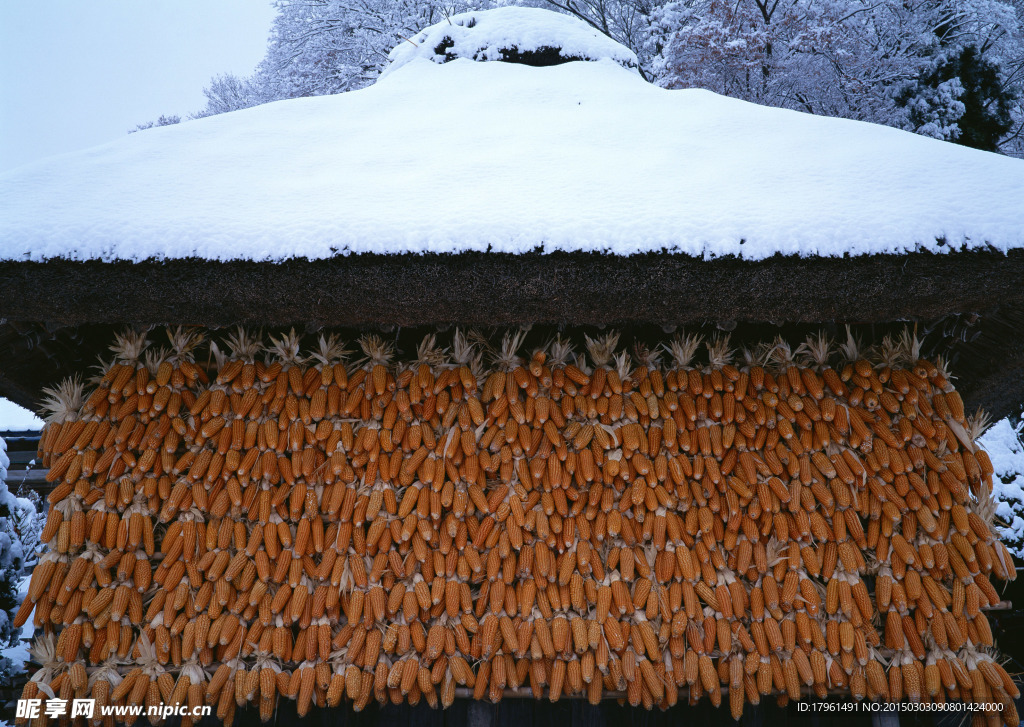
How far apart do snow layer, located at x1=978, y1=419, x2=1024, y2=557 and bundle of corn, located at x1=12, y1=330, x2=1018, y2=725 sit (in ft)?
10.2

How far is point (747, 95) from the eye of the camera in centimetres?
919

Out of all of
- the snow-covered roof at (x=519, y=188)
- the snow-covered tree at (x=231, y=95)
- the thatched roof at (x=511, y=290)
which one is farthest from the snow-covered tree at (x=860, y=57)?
the snow-covered tree at (x=231, y=95)

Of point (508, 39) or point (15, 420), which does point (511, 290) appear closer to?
point (508, 39)

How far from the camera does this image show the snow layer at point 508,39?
436 centimetres

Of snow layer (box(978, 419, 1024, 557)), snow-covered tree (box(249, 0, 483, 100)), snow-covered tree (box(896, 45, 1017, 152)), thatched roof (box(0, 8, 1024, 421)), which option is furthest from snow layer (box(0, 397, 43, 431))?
snow-covered tree (box(896, 45, 1017, 152))

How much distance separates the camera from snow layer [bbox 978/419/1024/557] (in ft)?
16.2

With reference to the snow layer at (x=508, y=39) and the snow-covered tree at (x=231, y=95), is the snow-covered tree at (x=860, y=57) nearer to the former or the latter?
the snow layer at (x=508, y=39)

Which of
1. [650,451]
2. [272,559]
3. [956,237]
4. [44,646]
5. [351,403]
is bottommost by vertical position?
[44,646]

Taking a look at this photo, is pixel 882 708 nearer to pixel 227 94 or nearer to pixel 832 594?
pixel 832 594

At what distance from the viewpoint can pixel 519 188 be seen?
2355 mm

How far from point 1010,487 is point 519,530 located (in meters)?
5.43

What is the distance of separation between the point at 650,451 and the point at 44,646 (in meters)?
2.84

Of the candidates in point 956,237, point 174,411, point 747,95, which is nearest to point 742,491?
point 956,237

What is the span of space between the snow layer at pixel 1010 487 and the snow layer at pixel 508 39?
15.2 ft
